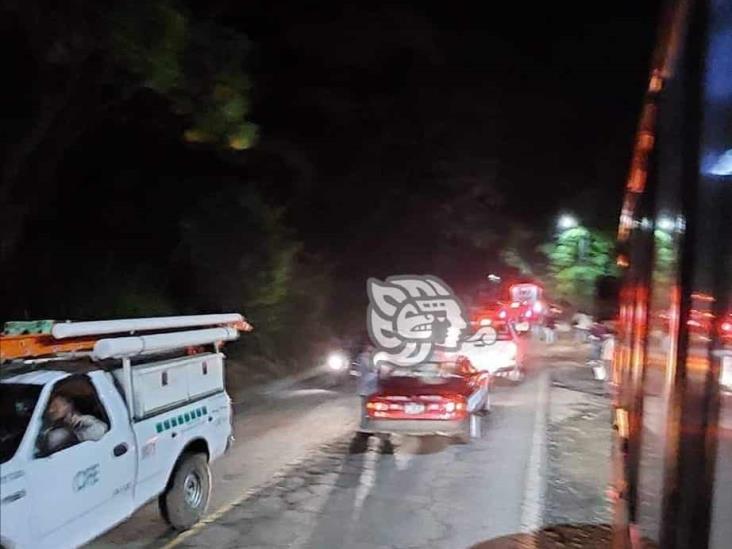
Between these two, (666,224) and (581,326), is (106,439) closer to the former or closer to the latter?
(666,224)

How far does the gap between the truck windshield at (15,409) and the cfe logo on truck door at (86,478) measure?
51 centimetres

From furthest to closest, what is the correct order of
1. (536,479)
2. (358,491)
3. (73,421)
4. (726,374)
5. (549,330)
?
(549,330) < (536,479) < (358,491) < (73,421) < (726,374)

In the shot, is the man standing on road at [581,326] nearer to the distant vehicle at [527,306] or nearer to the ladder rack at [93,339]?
the distant vehicle at [527,306]

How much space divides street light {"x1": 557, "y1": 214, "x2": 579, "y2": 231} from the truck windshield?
40.5 metres

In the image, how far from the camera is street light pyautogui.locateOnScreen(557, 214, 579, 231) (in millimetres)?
45744

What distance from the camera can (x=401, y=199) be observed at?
32438 millimetres

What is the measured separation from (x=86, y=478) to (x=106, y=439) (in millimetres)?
482

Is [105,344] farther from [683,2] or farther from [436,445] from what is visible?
[436,445]

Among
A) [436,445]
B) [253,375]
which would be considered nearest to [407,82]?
[253,375]

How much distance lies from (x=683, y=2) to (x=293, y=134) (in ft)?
68.2

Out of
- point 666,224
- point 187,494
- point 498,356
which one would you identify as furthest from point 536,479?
point 498,356

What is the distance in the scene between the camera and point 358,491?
10547mm

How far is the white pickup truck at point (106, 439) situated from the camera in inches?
242

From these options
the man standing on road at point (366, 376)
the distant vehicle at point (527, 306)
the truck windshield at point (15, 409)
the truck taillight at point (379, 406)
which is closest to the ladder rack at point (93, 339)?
the truck windshield at point (15, 409)
